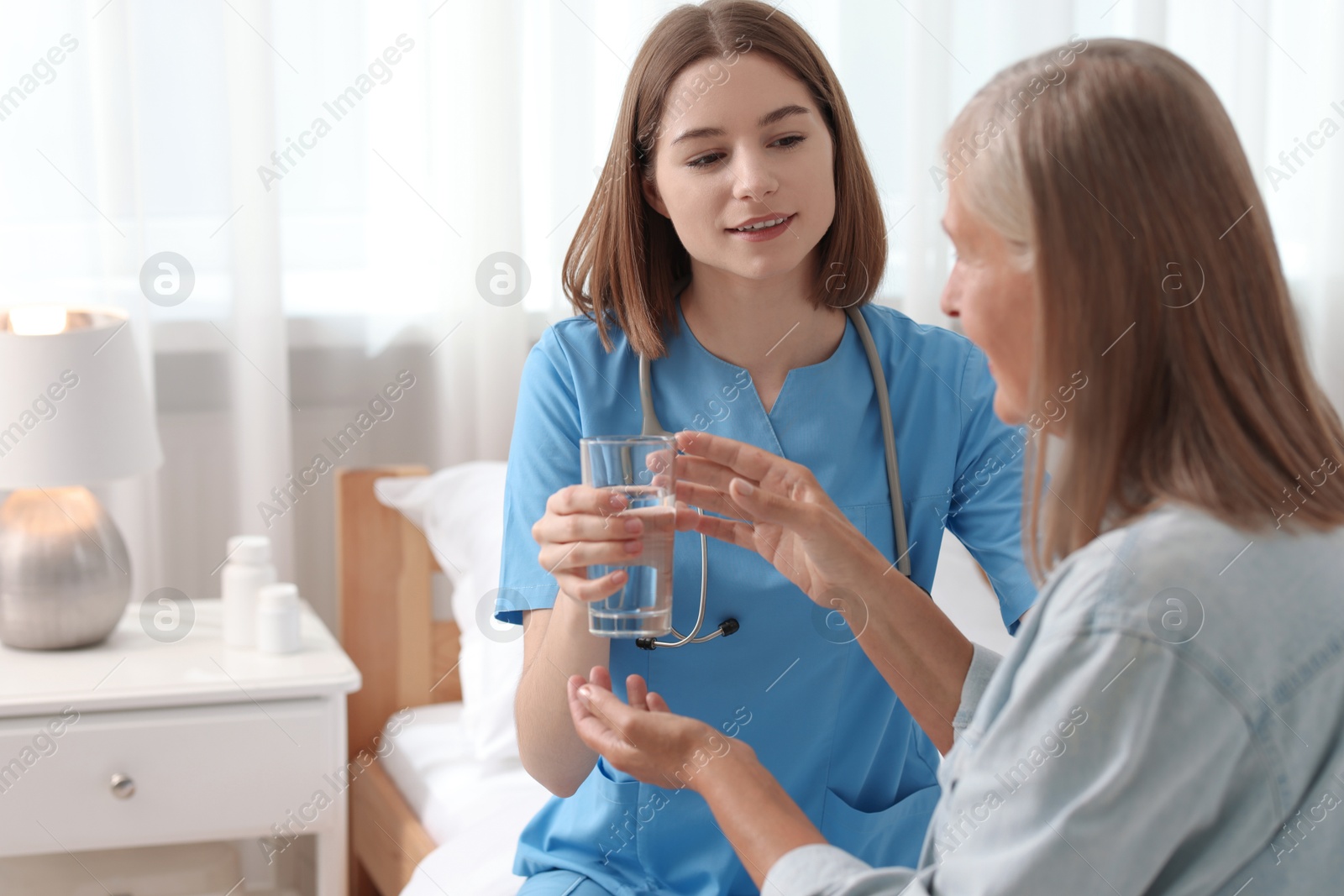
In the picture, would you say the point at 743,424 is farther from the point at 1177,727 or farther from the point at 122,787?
the point at 122,787

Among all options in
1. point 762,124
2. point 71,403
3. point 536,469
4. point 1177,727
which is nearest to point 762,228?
point 762,124

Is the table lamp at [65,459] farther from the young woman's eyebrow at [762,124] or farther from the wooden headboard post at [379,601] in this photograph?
the young woman's eyebrow at [762,124]

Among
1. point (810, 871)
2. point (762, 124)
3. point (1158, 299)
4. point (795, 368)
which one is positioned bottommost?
point (810, 871)

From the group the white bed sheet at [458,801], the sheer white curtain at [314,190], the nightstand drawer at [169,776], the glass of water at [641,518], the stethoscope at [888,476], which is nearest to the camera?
the glass of water at [641,518]

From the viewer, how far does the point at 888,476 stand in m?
1.39

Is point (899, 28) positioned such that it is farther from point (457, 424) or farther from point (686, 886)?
point (686, 886)

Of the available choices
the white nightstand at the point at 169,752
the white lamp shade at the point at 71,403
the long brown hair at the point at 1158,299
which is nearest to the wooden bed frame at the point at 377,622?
the white nightstand at the point at 169,752

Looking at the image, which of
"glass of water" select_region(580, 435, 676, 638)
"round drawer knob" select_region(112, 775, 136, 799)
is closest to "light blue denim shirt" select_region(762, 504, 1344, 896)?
"glass of water" select_region(580, 435, 676, 638)

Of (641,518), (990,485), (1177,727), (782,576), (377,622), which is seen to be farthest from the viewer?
(377,622)

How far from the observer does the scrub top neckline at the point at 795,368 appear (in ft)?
4.66

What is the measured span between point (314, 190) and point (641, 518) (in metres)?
1.49

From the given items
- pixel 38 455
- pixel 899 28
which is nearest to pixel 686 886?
pixel 38 455

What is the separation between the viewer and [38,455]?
1861 mm

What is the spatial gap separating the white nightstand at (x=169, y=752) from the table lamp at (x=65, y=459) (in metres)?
0.08
